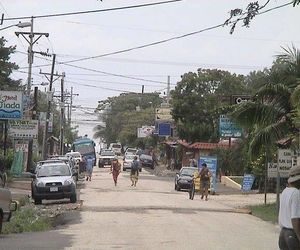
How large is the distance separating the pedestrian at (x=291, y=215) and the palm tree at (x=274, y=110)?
14316 mm

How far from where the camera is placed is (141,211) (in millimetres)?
22453

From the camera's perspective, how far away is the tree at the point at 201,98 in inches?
2457

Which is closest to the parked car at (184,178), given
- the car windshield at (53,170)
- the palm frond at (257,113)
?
the car windshield at (53,170)

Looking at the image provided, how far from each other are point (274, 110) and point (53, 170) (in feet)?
34.1

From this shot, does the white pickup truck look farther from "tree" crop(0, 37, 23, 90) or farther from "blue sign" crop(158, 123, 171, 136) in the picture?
"blue sign" crop(158, 123, 171, 136)

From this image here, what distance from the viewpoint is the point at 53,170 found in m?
28.4

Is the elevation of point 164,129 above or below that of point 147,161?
above

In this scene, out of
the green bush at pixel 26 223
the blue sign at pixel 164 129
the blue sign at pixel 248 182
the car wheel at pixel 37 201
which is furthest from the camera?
the blue sign at pixel 164 129

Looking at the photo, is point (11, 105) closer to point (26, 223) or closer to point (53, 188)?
point (53, 188)

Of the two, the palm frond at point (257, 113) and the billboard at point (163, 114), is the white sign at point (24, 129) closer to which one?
the palm frond at point (257, 113)

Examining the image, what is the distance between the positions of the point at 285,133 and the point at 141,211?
5377 millimetres

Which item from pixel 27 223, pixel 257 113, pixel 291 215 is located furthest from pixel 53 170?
pixel 291 215

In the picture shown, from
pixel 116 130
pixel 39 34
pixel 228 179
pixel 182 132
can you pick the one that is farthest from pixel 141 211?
pixel 116 130

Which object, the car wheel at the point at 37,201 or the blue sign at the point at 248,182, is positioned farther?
the blue sign at the point at 248,182
